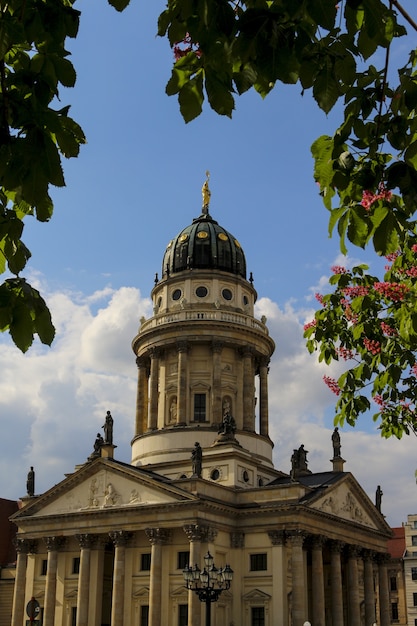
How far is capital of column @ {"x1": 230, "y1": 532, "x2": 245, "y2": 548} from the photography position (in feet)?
203

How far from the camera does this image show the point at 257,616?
196ft

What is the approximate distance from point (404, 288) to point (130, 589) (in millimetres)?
51428

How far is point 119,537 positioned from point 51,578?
23.5ft

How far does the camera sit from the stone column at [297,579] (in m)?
57.8

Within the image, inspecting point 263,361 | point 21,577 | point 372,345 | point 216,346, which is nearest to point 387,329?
point 372,345

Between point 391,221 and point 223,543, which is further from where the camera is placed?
point 223,543

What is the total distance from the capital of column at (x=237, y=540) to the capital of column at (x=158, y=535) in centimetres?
505

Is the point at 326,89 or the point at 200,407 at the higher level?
the point at 200,407

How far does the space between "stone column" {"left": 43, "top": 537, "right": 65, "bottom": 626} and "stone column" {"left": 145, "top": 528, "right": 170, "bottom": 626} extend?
865 centimetres

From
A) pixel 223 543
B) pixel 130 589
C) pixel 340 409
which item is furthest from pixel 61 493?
pixel 340 409

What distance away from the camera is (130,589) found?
199 ft

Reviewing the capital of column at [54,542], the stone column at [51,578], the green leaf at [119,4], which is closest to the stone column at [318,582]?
the capital of column at [54,542]

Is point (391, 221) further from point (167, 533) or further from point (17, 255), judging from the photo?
point (167, 533)

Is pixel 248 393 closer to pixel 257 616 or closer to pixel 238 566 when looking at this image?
pixel 238 566
